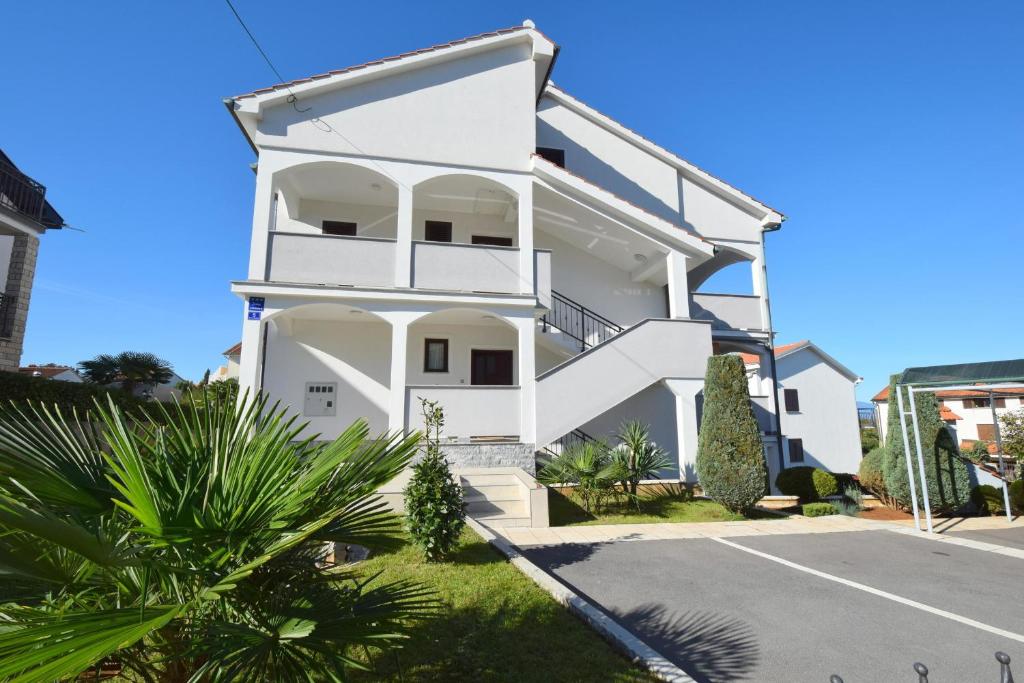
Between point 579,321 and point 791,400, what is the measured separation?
15441 mm

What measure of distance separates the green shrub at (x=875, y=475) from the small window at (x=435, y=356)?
11.6m

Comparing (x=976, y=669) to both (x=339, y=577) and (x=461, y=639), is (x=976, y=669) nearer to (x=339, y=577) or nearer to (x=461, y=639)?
(x=461, y=639)

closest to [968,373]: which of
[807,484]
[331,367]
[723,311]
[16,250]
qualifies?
[807,484]

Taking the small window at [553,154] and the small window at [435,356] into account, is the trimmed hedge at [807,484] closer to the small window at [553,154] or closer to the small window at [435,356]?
the small window at [435,356]

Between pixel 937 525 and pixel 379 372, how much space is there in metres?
13.6

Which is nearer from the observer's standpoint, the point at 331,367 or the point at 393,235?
the point at 331,367

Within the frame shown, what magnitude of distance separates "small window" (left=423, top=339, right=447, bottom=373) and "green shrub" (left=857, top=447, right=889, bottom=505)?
38.1 ft

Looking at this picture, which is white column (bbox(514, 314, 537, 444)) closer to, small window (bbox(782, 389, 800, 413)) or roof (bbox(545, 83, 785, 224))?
roof (bbox(545, 83, 785, 224))

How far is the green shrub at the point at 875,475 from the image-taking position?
12.3 meters

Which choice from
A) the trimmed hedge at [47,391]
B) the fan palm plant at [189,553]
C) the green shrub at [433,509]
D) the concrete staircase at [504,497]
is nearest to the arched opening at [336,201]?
the trimmed hedge at [47,391]

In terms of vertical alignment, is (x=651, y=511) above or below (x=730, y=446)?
below

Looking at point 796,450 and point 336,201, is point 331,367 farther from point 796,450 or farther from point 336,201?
point 796,450

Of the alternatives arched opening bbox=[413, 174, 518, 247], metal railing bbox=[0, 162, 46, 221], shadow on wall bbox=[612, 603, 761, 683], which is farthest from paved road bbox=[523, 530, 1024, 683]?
metal railing bbox=[0, 162, 46, 221]

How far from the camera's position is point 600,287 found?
15602 millimetres
